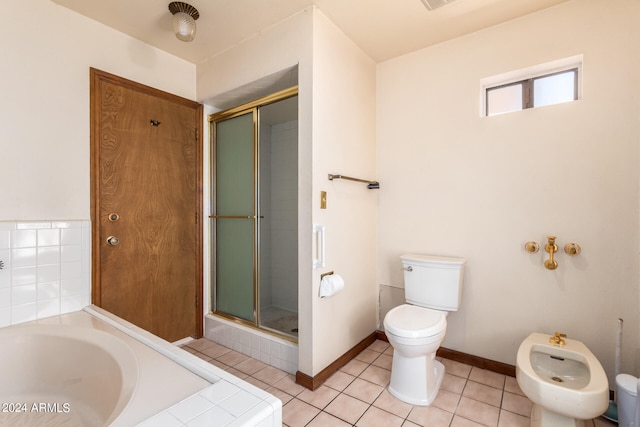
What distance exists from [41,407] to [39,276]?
0.72 m

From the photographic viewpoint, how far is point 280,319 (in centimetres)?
302

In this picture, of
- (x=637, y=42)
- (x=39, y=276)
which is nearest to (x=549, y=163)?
(x=637, y=42)

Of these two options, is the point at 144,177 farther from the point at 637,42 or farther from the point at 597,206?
the point at 637,42

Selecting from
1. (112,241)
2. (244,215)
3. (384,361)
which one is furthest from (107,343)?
(384,361)

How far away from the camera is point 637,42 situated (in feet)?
5.31

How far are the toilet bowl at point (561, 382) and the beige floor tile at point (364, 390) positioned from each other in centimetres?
78

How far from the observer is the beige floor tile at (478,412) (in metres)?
1.55

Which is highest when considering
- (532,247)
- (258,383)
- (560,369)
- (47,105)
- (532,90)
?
(532,90)

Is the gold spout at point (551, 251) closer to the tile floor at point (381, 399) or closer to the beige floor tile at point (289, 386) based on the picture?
the tile floor at point (381, 399)

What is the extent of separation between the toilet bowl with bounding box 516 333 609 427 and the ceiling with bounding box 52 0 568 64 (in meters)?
2.00

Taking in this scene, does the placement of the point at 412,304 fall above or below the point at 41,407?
above

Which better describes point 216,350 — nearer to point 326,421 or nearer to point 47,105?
point 326,421

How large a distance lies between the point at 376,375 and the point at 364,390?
20cm

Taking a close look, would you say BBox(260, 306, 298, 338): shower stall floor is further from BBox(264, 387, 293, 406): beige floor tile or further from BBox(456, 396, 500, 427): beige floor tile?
BBox(456, 396, 500, 427): beige floor tile
